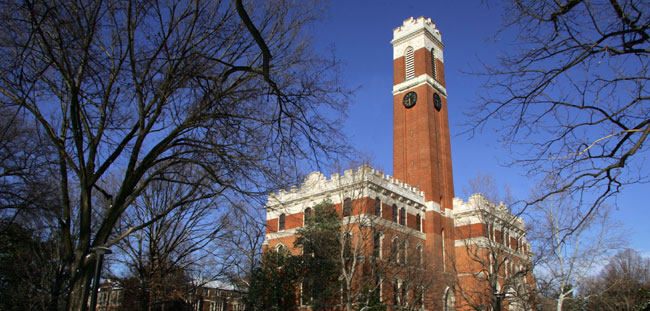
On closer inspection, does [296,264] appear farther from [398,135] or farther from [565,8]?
[565,8]

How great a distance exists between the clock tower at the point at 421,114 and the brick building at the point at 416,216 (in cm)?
10

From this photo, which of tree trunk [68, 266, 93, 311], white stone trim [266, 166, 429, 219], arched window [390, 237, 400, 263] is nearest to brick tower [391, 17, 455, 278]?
white stone trim [266, 166, 429, 219]

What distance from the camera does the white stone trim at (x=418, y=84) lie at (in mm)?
45375

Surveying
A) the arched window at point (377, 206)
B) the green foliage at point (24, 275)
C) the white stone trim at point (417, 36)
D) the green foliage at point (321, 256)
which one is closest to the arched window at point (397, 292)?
the arched window at point (377, 206)

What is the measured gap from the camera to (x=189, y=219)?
28.9 m

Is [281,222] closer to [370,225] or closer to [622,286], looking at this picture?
[370,225]

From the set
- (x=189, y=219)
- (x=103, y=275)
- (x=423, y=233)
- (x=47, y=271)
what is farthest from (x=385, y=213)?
(x=47, y=271)

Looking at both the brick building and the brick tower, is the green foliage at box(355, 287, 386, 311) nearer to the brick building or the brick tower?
the brick building

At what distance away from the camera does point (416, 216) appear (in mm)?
39906

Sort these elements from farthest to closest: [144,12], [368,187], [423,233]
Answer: [423,233], [368,187], [144,12]

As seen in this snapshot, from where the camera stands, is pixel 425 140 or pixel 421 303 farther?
pixel 425 140

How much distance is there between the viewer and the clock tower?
43.6m

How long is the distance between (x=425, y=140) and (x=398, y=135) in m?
3.15

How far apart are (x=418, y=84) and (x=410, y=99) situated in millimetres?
1609
